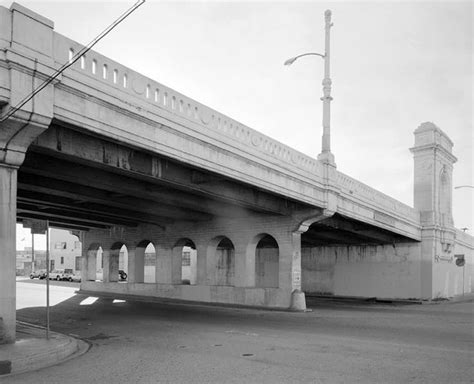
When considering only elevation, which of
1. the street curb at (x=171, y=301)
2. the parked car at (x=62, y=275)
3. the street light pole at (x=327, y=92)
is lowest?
the parked car at (x=62, y=275)

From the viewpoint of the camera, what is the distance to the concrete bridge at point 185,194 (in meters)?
11.8

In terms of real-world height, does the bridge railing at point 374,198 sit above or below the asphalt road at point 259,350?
above

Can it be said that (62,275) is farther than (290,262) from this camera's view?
Yes

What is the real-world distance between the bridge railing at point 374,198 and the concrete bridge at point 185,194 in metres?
0.13

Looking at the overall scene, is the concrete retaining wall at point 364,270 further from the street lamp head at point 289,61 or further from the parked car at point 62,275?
the parked car at point 62,275

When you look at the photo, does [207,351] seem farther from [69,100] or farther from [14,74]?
[14,74]

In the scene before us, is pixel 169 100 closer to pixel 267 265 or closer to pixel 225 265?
pixel 267 265

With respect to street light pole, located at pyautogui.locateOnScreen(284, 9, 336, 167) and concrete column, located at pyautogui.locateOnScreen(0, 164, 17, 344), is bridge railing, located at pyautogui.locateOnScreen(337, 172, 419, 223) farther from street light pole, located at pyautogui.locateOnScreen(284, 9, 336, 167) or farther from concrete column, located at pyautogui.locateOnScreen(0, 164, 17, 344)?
concrete column, located at pyautogui.locateOnScreen(0, 164, 17, 344)

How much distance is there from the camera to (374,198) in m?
30.7

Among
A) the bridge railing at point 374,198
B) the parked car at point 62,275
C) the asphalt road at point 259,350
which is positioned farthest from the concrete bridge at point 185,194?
the parked car at point 62,275

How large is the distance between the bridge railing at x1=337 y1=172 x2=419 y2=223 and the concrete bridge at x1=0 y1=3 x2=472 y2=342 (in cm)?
13

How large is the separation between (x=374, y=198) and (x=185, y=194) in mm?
13429

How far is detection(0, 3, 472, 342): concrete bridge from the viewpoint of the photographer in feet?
38.7

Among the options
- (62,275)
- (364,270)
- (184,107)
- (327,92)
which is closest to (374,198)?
(327,92)
